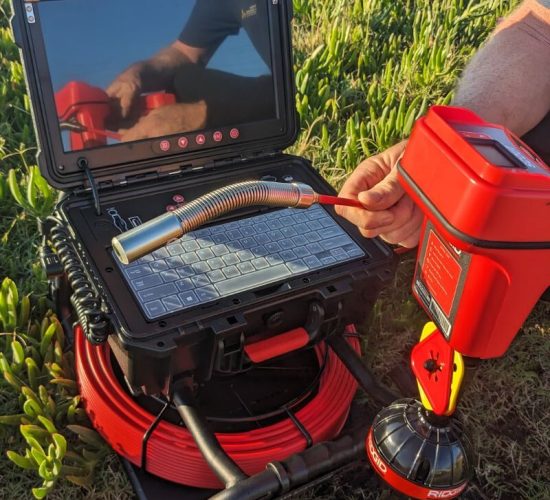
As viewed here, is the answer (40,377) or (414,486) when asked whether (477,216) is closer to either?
(414,486)

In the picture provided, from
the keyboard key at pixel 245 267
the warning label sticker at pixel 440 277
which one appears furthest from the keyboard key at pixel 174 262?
the warning label sticker at pixel 440 277

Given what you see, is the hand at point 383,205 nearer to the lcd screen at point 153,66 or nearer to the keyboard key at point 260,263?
the keyboard key at point 260,263

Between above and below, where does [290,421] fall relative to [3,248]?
below

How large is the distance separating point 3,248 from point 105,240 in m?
0.69

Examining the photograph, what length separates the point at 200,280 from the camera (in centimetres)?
113

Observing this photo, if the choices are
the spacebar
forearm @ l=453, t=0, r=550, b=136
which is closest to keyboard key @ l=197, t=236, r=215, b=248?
the spacebar

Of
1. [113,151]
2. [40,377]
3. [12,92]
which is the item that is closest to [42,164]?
[113,151]

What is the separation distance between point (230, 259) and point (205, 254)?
48mm

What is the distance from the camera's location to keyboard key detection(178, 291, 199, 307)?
3.54ft

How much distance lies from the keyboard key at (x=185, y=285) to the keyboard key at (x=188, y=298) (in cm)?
1

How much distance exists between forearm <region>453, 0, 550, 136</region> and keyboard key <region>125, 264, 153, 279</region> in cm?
82

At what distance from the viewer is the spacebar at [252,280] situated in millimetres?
1113

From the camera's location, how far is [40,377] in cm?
140

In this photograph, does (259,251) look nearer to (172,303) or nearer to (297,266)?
(297,266)
